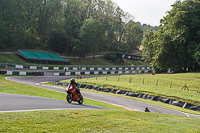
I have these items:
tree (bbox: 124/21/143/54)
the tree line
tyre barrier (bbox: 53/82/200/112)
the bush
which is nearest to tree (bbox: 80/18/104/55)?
the tree line

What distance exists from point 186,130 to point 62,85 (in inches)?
1190

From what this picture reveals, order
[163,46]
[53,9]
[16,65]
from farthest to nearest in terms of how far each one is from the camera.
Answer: [53,9] → [163,46] → [16,65]

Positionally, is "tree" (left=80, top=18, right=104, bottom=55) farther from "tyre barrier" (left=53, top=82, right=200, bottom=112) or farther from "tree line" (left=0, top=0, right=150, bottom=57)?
"tyre barrier" (left=53, top=82, right=200, bottom=112)

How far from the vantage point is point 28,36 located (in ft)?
235

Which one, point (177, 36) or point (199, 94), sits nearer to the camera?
point (199, 94)

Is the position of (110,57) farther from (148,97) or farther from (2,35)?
(148,97)

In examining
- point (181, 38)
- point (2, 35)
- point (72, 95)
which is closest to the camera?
point (72, 95)

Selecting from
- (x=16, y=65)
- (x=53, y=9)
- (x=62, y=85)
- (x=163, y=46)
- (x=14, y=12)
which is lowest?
(x=62, y=85)

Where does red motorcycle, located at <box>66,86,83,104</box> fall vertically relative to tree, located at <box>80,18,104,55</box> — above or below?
below

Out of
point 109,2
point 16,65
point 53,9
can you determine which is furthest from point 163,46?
point 109,2

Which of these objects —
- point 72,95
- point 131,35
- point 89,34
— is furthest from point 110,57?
point 72,95

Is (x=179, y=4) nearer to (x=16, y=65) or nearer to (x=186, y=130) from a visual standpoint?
(x=16, y=65)

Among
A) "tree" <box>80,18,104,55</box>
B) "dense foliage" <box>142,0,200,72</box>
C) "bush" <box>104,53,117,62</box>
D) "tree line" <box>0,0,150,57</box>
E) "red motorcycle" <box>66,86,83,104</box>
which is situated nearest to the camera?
"red motorcycle" <box>66,86,83,104</box>

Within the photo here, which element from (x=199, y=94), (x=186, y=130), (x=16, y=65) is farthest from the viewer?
(x=16, y=65)
